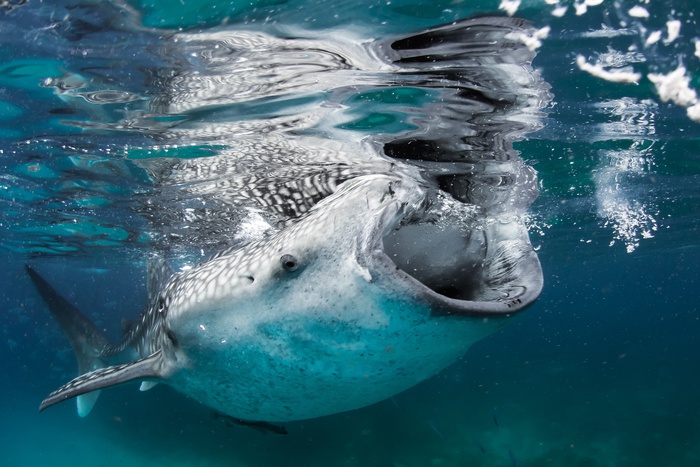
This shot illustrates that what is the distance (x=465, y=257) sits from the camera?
3.48 m

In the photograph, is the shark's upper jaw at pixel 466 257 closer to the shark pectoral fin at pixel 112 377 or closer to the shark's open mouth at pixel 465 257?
the shark's open mouth at pixel 465 257

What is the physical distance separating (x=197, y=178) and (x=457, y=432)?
14.7 metres

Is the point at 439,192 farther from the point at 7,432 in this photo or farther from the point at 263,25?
the point at 7,432

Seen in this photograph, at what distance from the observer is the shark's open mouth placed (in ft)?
10.6

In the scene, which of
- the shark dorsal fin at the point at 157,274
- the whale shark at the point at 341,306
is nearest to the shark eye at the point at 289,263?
the whale shark at the point at 341,306

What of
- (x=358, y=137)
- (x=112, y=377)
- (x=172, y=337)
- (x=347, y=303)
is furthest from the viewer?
(x=358, y=137)

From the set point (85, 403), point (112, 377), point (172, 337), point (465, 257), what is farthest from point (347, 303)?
point (85, 403)

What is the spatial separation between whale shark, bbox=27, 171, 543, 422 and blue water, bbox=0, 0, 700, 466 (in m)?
0.63

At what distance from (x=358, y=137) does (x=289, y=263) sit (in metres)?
4.52

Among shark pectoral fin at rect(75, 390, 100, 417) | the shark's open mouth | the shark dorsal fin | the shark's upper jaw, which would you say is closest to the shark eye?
the shark's upper jaw

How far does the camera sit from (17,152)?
816cm

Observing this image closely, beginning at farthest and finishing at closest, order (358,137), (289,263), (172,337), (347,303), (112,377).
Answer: (358,137), (112,377), (172,337), (289,263), (347,303)

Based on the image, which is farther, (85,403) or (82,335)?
(82,335)

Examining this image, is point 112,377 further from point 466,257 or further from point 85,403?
point 85,403
